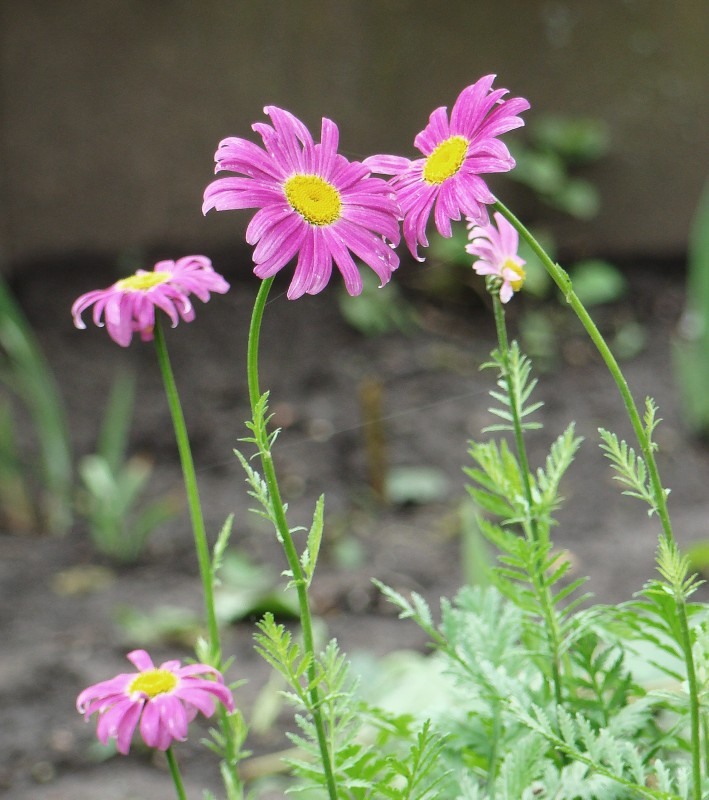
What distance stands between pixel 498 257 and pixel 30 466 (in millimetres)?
1703

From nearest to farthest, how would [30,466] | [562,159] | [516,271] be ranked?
[516,271], [30,466], [562,159]

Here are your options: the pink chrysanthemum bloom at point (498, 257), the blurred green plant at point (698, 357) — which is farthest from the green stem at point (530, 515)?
the blurred green plant at point (698, 357)

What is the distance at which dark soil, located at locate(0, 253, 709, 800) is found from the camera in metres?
1.61

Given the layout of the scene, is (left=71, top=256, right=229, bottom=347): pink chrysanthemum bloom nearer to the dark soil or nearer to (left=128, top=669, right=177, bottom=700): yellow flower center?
(left=128, top=669, right=177, bottom=700): yellow flower center

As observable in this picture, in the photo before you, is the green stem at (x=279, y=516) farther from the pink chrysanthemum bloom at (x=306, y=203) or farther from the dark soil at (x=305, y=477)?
the dark soil at (x=305, y=477)

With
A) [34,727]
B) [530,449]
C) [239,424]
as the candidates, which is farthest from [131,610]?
[530,449]

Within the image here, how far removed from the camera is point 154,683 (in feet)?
1.97

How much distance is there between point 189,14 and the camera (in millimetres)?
2801

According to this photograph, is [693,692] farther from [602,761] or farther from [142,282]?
[142,282]

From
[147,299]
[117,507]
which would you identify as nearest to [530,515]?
[147,299]

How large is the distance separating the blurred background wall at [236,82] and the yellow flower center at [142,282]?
227 centimetres

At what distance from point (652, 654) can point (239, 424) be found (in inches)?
58.4

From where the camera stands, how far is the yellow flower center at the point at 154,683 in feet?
1.94

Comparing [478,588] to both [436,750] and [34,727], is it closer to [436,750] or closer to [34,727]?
[436,750]
